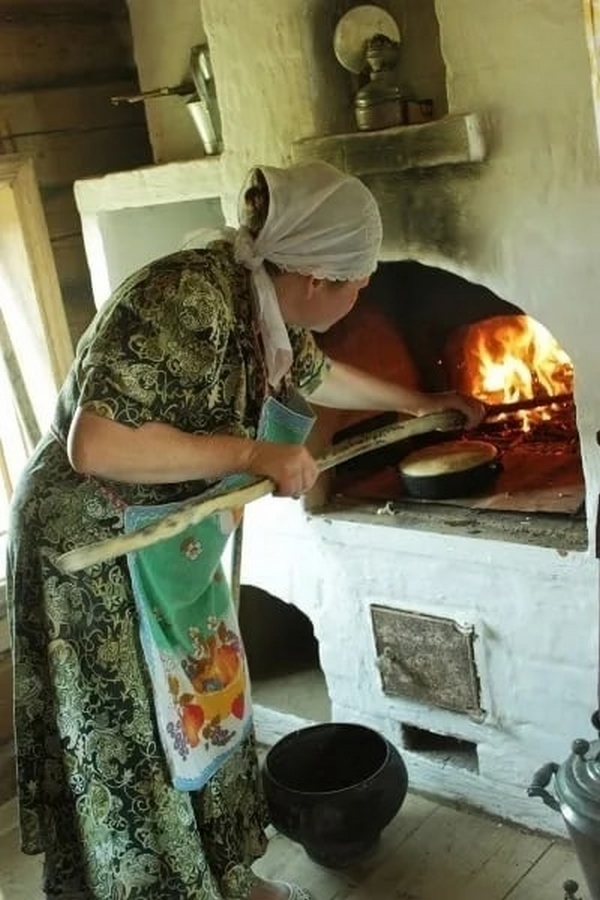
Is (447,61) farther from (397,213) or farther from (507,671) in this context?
(507,671)

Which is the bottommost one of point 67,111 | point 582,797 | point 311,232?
point 582,797

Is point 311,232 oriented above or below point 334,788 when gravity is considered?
above

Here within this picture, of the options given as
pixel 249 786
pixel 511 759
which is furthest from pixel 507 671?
pixel 249 786

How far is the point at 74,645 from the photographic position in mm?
1940

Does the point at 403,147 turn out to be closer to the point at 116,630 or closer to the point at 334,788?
the point at 116,630

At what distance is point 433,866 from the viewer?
2307 mm

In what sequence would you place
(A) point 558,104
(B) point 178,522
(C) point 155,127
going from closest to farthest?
(B) point 178,522
(A) point 558,104
(C) point 155,127

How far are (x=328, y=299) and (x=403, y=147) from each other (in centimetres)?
38

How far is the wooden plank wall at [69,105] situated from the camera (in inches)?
110

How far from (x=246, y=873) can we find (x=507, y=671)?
0.65m

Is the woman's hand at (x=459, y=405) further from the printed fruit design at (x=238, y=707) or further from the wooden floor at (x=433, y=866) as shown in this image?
the wooden floor at (x=433, y=866)

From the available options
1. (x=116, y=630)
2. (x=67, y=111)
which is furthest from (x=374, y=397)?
(x=67, y=111)

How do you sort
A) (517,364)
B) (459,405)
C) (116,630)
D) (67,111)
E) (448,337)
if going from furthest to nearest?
(67,111) < (448,337) < (517,364) < (459,405) < (116,630)

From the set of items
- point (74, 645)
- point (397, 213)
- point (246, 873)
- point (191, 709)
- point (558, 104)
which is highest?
point (558, 104)
